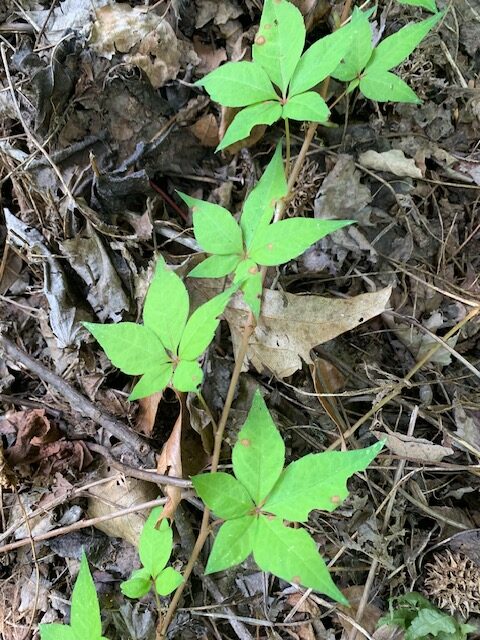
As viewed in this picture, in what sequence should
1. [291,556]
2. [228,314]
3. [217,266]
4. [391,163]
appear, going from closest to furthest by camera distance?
[291,556] → [217,266] → [228,314] → [391,163]

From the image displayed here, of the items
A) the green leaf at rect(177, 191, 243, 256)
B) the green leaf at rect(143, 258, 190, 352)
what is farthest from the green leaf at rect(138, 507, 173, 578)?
the green leaf at rect(177, 191, 243, 256)

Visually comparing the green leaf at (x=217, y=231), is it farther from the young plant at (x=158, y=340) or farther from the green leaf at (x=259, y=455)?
the green leaf at (x=259, y=455)

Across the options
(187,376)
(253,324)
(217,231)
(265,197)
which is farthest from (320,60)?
Answer: (187,376)

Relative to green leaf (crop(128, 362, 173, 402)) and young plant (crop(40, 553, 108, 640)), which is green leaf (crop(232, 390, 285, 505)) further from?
young plant (crop(40, 553, 108, 640))

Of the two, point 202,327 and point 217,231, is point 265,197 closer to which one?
point 217,231

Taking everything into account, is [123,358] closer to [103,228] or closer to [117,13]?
[103,228]
